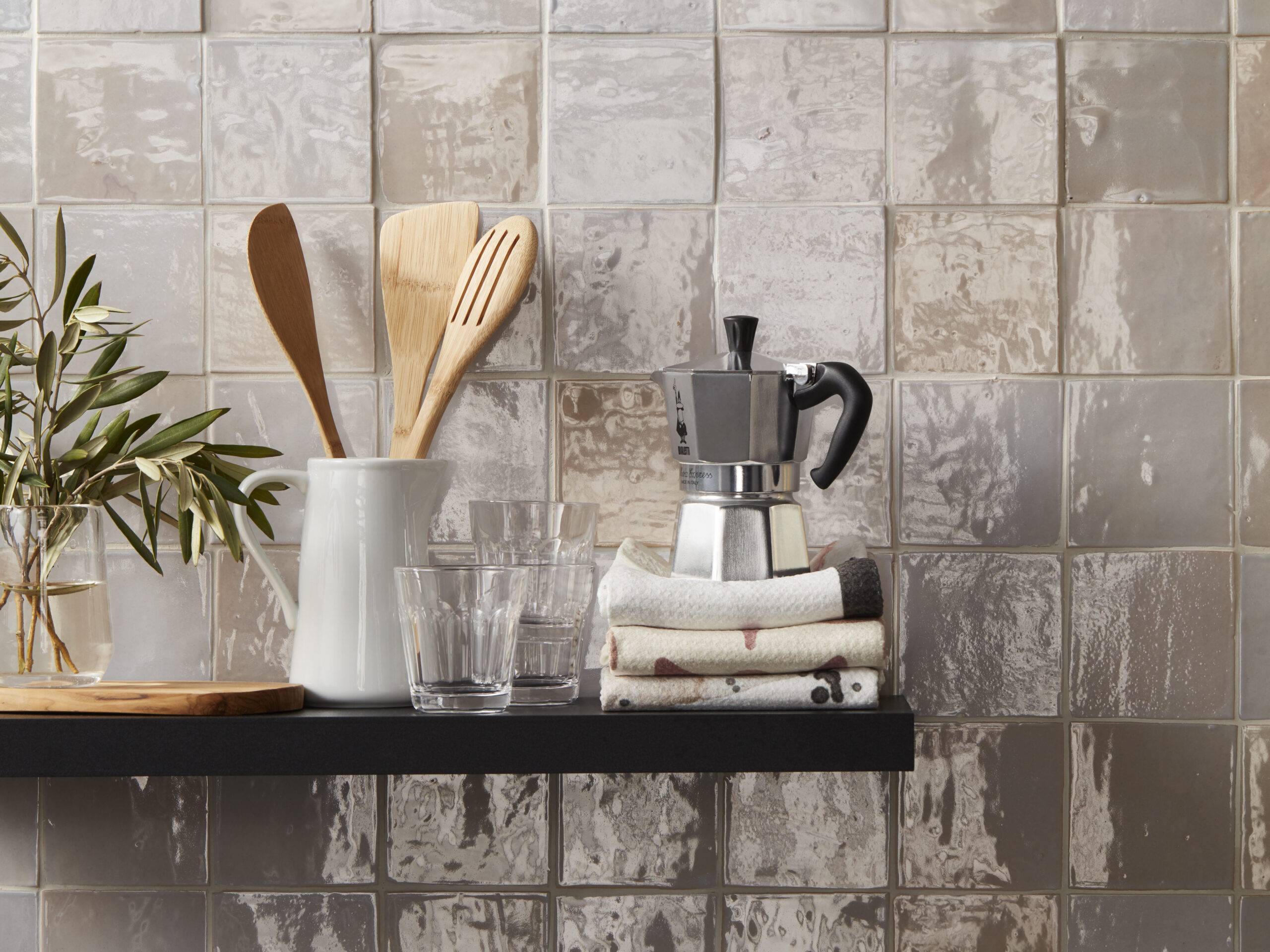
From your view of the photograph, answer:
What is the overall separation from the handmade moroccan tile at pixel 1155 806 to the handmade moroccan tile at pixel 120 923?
0.71 m

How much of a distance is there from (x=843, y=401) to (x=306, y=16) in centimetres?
53

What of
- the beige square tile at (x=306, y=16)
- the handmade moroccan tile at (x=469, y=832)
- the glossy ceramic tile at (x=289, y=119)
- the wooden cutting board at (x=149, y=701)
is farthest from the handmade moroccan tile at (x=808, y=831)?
the beige square tile at (x=306, y=16)

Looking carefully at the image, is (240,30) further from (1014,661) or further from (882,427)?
(1014,661)

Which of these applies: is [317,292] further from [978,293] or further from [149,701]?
[978,293]

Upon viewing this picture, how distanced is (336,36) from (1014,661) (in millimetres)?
729

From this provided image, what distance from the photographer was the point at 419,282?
82 centimetres

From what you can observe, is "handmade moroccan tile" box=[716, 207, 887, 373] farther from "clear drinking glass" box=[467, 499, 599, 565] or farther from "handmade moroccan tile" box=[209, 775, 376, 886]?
"handmade moroccan tile" box=[209, 775, 376, 886]

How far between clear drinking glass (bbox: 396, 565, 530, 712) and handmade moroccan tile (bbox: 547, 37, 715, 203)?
1.13 feet

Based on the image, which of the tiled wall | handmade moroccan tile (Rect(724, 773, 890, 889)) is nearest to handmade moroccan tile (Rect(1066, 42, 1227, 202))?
the tiled wall

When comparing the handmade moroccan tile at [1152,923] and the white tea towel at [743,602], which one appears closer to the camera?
the white tea towel at [743,602]

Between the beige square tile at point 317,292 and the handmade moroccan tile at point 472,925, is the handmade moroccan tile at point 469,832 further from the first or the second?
the beige square tile at point 317,292

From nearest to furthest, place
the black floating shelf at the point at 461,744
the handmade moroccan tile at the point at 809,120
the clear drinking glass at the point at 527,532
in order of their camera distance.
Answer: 1. the black floating shelf at the point at 461,744
2. the clear drinking glass at the point at 527,532
3. the handmade moroccan tile at the point at 809,120

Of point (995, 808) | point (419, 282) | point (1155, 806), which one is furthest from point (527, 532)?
point (1155, 806)

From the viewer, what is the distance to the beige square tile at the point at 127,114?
0.86 metres
